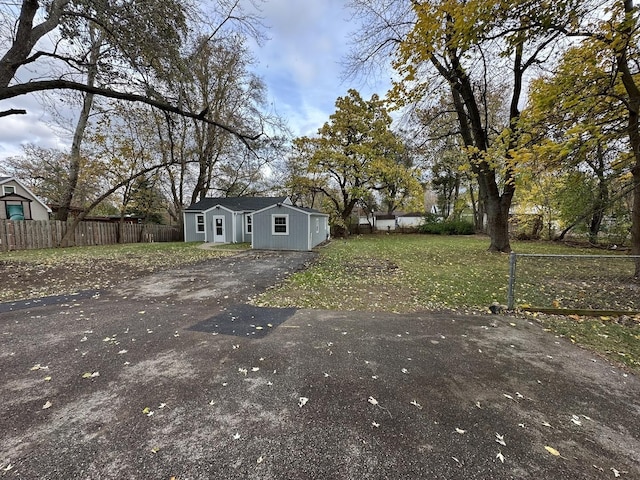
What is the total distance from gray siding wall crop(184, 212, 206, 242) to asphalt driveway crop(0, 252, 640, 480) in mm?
15844

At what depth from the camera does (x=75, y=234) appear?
15.1m

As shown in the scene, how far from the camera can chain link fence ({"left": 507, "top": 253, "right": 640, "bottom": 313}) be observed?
4.96 metres

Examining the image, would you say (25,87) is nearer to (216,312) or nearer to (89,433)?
(216,312)

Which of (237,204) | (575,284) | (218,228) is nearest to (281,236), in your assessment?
(218,228)

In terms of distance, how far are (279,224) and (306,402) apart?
12.7 meters

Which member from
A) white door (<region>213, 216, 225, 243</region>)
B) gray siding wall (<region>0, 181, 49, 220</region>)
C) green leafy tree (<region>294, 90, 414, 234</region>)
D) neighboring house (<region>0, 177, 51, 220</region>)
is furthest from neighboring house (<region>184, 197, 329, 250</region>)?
gray siding wall (<region>0, 181, 49, 220</region>)

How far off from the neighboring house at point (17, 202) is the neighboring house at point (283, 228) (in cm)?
1629

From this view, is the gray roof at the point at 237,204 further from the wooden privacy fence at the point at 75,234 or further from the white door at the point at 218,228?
the wooden privacy fence at the point at 75,234

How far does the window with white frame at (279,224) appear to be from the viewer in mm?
14623

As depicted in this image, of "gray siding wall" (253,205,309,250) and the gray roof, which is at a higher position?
the gray roof

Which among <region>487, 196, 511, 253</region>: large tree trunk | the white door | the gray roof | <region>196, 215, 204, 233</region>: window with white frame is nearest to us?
<region>487, 196, 511, 253</region>: large tree trunk

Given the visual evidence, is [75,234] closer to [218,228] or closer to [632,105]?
[218,228]

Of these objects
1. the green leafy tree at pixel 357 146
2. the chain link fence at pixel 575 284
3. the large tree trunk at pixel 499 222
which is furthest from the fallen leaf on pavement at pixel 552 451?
the green leafy tree at pixel 357 146

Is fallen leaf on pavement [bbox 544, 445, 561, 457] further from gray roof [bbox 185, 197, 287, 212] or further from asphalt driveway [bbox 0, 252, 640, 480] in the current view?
gray roof [bbox 185, 197, 287, 212]
